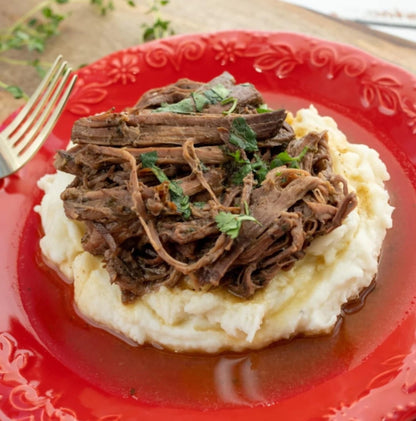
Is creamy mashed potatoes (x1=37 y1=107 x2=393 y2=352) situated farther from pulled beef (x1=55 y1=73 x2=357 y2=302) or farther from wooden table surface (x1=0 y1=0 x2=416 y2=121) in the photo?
wooden table surface (x1=0 y1=0 x2=416 y2=121)

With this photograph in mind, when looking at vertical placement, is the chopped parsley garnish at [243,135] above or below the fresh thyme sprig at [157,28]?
above

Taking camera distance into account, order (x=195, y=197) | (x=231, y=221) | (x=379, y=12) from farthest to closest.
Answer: (x=379, y=12), (x=195, y=197), (x=231, y=221)

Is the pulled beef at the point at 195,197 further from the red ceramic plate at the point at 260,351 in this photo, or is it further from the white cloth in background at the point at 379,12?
the white cloth in background at the point at 379,12

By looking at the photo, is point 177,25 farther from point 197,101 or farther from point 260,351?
point 260,351

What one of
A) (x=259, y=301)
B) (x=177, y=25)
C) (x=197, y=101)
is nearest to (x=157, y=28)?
(x=177, y=25)

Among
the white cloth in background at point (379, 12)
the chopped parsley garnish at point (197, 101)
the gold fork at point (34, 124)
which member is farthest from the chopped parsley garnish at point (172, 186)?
the white cloth in background at point (379, 12)

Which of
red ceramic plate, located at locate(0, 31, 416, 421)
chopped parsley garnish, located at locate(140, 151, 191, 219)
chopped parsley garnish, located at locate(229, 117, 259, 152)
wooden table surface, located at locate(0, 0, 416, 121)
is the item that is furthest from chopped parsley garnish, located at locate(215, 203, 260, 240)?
Answer: wooden table surface, located at locate(0, 0, 416, 121)

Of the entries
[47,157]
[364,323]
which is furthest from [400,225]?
[47,157]
